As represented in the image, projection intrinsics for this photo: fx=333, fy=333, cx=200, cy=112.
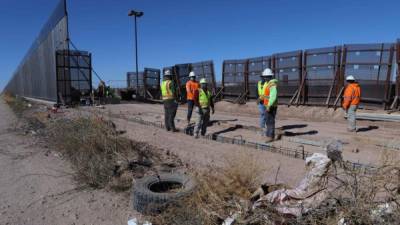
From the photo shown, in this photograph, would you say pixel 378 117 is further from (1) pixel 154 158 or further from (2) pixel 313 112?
(1) pixel 154 158

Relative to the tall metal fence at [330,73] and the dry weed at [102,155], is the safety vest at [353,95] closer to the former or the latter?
the tall metal fence at [330,73]

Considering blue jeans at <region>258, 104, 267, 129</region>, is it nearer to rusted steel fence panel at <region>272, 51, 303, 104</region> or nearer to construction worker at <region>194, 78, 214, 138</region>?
construction worker at <region>194, 78, 214, 138</region>

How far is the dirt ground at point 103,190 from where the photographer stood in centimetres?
429

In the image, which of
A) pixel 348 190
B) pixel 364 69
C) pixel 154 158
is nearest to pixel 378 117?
pixel 364 69

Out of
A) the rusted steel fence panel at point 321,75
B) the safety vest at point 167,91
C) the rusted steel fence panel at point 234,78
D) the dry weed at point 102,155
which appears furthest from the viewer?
the rusted steel fence panel at point 234,78

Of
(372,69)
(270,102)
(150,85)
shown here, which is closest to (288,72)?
(372,69)

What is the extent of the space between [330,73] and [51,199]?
1394cm

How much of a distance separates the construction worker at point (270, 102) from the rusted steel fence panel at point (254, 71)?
10.4m

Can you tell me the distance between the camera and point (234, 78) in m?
21.0

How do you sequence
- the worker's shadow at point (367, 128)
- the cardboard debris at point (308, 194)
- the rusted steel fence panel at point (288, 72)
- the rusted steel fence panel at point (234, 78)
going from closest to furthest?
the cardboard debris at point (308, 194) < the worker's shadow at point (367, 128) < the rusted steel fence panel at point (288, 72) < the rusted steel fence panel at point (234, 78)

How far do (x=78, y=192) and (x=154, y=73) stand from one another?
25.4 metres

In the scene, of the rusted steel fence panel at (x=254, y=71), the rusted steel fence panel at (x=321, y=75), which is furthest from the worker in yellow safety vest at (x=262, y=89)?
the rusted steel fence panel at (x=254, y=71)

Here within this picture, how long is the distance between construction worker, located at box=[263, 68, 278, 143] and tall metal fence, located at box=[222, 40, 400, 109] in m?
7.43

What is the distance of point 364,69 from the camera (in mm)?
14336
